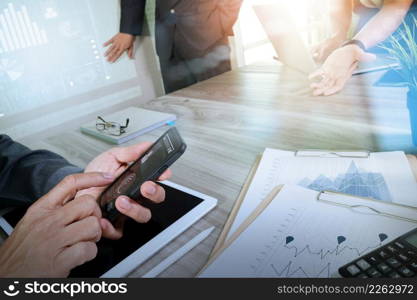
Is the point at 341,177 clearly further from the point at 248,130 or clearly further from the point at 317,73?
the point at 317,73

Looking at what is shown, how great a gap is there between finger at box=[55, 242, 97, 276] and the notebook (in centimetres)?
46

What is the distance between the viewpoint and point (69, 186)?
21.1 inches

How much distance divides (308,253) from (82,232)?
298mm

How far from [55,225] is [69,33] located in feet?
5.43

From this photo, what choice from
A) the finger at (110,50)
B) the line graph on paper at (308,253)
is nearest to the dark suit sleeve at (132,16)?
the finger at (110,50)

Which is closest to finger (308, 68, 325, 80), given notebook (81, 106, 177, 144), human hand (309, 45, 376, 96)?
human hand (309, 45, 376, 96)

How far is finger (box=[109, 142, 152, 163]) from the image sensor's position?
64 centimetres

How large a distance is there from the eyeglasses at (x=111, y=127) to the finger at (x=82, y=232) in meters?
0.46

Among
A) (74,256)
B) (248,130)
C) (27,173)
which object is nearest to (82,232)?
(74,256)

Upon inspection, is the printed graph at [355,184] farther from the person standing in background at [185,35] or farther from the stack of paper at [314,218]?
the person standing in background at [185,35]

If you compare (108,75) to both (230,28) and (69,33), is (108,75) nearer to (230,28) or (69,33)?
(69,33)

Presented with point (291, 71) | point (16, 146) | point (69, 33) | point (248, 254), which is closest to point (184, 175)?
point (248, 254)

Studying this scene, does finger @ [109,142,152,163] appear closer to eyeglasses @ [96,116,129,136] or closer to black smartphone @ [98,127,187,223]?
black smartphone @ [98,127,187,223]
